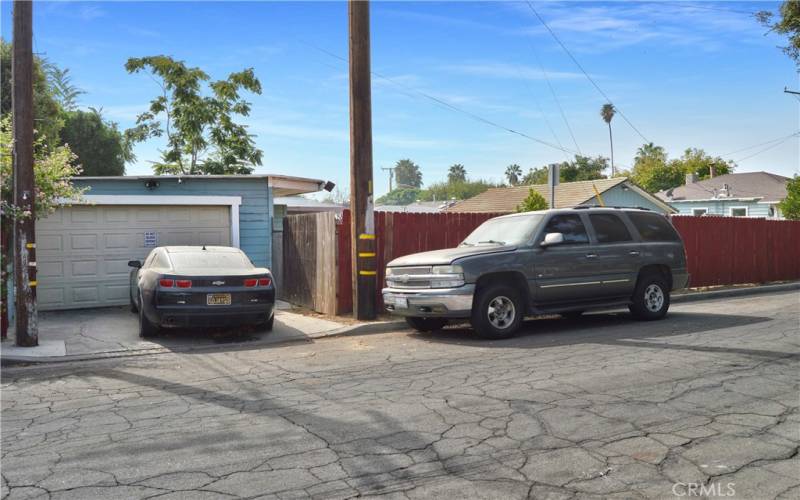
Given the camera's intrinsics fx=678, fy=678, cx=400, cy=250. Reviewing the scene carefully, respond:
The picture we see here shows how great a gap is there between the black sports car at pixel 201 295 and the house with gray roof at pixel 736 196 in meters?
36.4

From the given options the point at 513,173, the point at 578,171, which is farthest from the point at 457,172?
the point at 578,171

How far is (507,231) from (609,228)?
68.0 inches

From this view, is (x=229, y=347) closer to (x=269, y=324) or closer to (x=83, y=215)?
(x=269, y=324)

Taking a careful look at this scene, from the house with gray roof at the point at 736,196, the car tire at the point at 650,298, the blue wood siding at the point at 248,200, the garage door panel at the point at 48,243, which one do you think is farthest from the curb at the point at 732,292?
the house with gray roof at the point at 736,196

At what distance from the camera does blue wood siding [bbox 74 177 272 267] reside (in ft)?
47.2

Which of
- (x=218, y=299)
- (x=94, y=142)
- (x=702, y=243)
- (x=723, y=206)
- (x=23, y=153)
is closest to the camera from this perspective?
(x=23, y=153)

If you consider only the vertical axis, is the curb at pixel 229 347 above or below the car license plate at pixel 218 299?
below

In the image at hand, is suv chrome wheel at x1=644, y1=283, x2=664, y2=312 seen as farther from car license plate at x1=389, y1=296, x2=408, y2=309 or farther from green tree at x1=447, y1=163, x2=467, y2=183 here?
green tree at x1=447, y1=163, x2=467, y2=183

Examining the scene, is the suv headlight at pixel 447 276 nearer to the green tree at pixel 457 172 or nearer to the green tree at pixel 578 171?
the green tree at pixel 578 171

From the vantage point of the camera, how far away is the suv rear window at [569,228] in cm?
1028

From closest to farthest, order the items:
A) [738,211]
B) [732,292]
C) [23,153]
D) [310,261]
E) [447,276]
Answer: [23,153] < [447,276] < [310,261] < [732,292] < [738,211]

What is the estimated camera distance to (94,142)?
32438 millimetres

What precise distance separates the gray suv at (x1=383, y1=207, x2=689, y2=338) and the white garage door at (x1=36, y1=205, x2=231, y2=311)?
20.1ft

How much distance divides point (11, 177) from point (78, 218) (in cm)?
422
